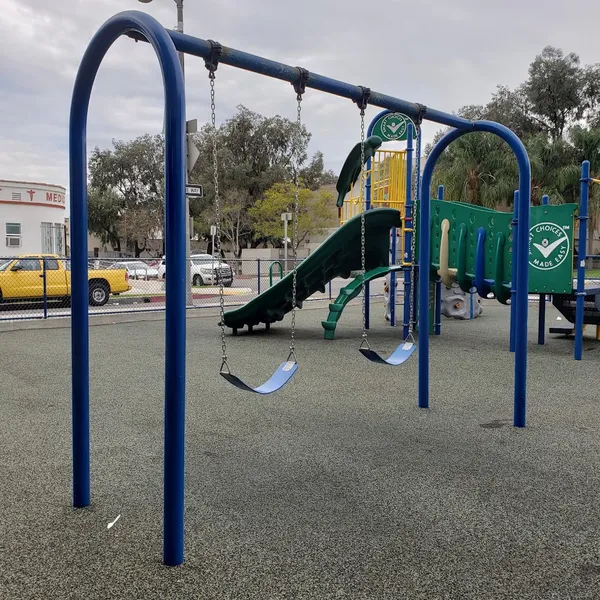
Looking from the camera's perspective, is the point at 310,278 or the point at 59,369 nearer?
the point at 59,369

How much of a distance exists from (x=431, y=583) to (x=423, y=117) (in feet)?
9.69

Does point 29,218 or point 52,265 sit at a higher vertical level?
point 29,218

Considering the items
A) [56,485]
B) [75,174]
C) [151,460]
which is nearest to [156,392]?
[151,460]

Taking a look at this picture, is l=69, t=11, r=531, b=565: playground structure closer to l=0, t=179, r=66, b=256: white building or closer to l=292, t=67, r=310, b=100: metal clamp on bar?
l=292, t=67, r=310, b=100: metal clamp on bar

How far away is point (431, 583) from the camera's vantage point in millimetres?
2061

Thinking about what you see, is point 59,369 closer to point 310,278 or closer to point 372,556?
point 310,278

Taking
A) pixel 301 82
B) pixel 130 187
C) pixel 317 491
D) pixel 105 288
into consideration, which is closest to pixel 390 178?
pixel 301 82

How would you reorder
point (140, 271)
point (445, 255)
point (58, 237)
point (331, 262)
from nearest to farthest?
point (445, 255)
point (331, 262)
point (140, 271)
point (58, 237)

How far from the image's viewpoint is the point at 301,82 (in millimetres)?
3127

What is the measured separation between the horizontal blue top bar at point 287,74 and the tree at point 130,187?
38.0m

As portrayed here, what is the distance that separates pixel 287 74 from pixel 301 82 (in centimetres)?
9

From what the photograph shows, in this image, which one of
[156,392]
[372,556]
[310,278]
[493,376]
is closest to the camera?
[372,556]

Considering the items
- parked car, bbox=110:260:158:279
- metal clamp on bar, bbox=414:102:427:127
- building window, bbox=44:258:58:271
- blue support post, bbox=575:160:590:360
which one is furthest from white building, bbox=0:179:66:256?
metal clamp on bar, bbox=414:102:427:127

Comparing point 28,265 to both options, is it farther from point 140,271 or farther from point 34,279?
point 140,271
